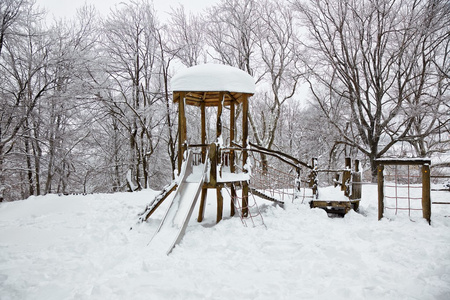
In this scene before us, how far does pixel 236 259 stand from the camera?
3875 mm

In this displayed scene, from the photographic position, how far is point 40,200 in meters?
7.86

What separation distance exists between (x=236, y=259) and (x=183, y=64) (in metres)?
14.7

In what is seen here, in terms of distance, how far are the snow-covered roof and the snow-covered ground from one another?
313cm

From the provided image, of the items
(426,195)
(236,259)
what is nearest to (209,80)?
(236,259)

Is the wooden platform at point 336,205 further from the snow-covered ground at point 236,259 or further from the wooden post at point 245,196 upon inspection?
the wooden post at point 245,196

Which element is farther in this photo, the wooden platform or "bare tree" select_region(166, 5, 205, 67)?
"bare tree" select_region(166, 5, 205, 67)

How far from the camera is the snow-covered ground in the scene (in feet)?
9.45

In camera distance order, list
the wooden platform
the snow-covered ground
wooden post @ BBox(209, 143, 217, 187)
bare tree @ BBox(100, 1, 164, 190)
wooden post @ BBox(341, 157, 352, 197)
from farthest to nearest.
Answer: bare tree @ BBox(100, 1, 164, 190)
wooden post @ BBox(341, 157, 352, 197)
the wooden platform
wooden post @ BBox(209, 143, 217, 187)
the snow-covered ground

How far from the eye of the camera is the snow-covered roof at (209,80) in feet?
19.7

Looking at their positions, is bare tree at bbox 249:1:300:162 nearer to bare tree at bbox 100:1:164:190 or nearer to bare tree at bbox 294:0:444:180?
bare tree at bbox 294:0:444:180

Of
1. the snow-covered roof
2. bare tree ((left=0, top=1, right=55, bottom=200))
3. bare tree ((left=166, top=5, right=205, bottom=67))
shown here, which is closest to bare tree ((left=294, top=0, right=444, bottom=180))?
bare tree ((left=166, top=5, right=205, bottom=67))

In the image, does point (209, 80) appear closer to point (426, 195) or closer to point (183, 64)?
point (426, 195)

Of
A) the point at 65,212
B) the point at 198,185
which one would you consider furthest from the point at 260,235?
the point at 65,212

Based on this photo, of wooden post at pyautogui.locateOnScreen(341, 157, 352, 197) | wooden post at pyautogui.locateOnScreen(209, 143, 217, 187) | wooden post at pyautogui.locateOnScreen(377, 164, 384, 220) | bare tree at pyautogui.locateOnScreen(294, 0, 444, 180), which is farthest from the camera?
bare tree at pyautogui.locateOnScreen(294, 0, 444, 180)
